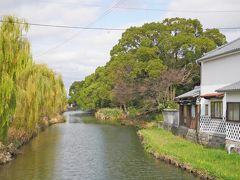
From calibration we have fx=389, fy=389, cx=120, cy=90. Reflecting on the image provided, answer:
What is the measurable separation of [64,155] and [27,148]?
3351 mm

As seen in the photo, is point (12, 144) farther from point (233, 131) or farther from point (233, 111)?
point (233, 111)

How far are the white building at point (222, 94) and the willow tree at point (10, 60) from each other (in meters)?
10.3

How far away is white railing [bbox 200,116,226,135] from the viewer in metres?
22.0

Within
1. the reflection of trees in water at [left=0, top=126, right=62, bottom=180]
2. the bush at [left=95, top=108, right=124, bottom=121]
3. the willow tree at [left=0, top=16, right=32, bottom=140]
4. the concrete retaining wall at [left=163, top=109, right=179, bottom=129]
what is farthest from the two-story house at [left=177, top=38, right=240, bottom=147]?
the bush at [left=95, top=108, right=124, bottom=121]

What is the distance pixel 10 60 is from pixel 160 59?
25266mm

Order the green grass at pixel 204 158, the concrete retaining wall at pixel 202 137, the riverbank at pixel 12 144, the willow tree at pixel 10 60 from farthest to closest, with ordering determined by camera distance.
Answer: the concrete retaining wall at pixel 202 137
the riverbank at pixel 12 144
the willow tree at pixel 10 60
the green grass at pixel 204 158

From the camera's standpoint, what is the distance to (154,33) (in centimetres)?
4231

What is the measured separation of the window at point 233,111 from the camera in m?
20.3

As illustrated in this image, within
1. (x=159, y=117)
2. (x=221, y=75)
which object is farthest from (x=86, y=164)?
(x=159, y=117)

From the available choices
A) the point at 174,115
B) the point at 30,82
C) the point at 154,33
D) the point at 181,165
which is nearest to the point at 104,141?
the point at 174,115

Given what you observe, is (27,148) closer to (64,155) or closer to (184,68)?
(64,155)

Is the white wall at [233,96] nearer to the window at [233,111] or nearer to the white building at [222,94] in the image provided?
the white building at [222,94]

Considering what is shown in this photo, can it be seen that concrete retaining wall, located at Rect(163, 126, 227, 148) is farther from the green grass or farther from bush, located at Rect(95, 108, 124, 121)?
bush, located at Rect(95, 108, 124, 121)

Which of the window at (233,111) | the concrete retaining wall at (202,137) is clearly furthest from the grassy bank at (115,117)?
the window at (233,111)
